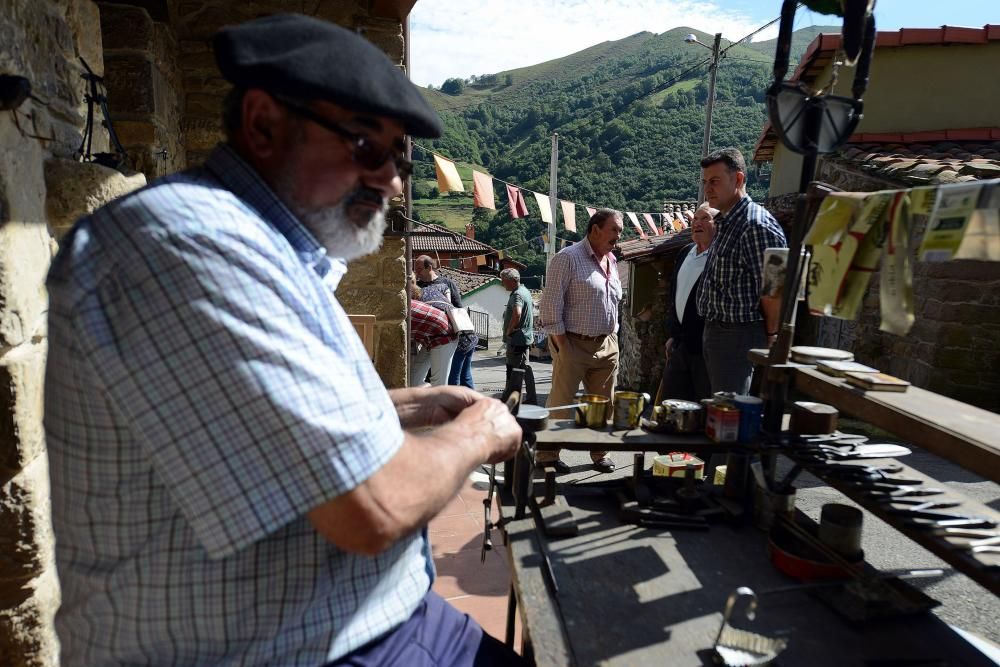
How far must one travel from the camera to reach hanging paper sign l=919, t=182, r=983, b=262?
1496mm

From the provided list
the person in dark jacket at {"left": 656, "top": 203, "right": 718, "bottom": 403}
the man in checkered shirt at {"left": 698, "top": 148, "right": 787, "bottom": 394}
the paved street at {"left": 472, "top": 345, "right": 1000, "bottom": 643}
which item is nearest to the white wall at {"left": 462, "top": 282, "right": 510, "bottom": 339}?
the paved street at {"left": 472, "top": 345, "right": 1000, "bottom": 643}

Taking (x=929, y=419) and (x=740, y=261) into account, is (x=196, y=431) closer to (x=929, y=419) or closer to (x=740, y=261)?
(x=929, y=419)

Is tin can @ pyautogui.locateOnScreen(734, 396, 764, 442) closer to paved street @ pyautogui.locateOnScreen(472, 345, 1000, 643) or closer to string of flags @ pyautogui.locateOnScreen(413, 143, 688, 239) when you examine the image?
paved street @ pyautogui.locateOnScreen(472, 345, 1000, 643)

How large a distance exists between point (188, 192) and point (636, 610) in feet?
4.65

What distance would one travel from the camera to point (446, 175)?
10336 mm

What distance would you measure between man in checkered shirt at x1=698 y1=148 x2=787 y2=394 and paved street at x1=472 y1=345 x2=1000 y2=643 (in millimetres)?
861

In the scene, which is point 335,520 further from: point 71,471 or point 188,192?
point 188,192

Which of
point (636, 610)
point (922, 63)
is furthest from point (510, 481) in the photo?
point (922, 63)

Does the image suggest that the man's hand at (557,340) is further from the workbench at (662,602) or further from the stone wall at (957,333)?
the stone wall at (957,333)

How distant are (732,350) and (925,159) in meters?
4.91

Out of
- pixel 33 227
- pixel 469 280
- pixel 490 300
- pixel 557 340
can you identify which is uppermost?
pixel 33 227

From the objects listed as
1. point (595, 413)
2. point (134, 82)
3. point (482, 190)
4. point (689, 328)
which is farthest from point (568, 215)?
point (595, 413)

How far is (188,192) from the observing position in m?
0.93

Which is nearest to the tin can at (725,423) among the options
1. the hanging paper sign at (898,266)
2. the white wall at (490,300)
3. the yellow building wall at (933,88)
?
the hanging paper sign at (898,266)
